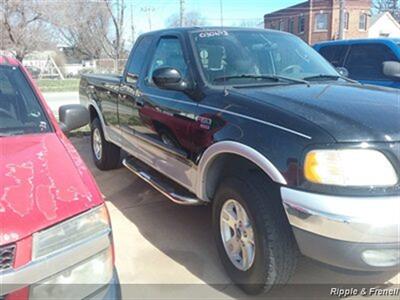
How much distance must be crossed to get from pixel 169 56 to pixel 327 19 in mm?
39104

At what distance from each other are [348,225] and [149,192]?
3320mm

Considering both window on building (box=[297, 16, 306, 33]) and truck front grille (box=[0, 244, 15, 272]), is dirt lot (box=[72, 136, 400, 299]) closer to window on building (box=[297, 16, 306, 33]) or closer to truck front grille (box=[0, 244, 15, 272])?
truck front grille (box=[0, 244, 15, 272])

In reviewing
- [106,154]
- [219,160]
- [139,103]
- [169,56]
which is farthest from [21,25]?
[219,160]

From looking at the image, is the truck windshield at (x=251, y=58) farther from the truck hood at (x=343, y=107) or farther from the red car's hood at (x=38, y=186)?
the red car's hood at (x=38, y=186)

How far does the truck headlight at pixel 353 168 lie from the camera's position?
2424mm

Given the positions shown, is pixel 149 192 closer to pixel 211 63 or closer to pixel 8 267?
pixel 211 63

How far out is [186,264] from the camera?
11.6ft

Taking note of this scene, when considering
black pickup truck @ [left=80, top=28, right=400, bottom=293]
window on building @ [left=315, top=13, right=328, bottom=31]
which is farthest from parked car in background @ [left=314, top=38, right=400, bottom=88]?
window on building @ [left=315, top=13, right=328, bottom=31]

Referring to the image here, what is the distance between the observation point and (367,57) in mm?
7336

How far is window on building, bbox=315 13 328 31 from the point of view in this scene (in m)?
40.1

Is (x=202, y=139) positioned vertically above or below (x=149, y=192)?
above

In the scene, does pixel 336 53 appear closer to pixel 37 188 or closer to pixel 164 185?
pixel 164 185

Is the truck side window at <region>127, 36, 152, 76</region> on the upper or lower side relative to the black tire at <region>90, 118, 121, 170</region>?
upper

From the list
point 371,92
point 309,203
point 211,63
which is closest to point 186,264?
point 309,203
